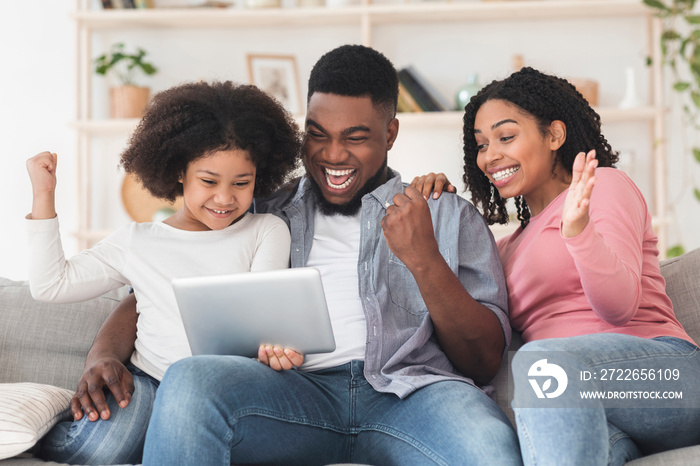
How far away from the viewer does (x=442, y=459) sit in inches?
48.9

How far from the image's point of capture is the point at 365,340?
1.55 meters

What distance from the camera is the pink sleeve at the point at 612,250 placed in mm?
1242

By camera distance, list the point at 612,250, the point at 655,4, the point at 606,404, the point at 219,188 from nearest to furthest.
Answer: the point at 606,404 < the point at 612,250 < the point at 219,188 < the point at 655,4

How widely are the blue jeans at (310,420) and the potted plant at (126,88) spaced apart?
2.54m

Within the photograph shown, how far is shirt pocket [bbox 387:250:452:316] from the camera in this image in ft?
5.29

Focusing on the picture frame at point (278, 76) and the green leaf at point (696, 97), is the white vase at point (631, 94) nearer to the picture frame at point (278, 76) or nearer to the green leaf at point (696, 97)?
the green leaf at point (696, 97)

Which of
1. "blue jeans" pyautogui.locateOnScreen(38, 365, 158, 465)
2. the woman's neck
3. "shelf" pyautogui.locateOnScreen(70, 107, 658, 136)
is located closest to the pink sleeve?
the woman's neck

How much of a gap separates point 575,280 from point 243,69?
8.69 feet

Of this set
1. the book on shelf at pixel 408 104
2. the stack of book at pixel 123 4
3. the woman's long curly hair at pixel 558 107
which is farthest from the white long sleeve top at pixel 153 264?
the stack of book at pixel 123 4

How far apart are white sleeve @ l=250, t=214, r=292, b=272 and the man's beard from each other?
132mm

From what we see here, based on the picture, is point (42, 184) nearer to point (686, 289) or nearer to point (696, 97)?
Answer: point (686, 289)

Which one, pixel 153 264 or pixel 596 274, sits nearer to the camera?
pixel 596 274

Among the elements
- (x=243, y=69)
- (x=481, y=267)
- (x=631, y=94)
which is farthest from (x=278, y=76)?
(x=481, y=267)

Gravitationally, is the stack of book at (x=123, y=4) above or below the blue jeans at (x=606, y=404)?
above
